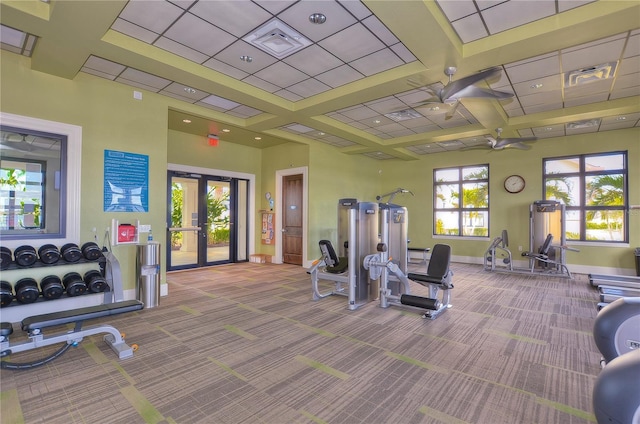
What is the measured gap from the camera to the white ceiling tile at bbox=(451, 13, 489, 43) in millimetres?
3158

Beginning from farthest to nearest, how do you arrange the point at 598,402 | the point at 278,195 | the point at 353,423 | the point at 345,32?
1. the point at 278,195
2. the point at 345,32
3. the point at 353,423
4. the point at 598,402

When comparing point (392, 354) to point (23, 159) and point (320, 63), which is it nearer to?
point (320, 63)

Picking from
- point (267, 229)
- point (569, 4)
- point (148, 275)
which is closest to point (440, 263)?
point (569, 4)

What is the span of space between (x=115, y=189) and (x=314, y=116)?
349cm

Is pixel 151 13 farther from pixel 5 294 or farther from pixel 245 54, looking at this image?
pixel 5 294

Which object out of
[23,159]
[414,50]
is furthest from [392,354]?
[23,159]

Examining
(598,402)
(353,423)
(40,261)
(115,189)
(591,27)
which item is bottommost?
(353,423)

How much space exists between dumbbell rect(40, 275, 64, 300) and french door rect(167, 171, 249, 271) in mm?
3327

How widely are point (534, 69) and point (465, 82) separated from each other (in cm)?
145

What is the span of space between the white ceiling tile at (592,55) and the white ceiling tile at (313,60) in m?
2.78

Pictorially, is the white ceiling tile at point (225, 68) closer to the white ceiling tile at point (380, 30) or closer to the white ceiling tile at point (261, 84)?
the white ceiling tile at point (261, 84)

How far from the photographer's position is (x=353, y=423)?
2.02 meters

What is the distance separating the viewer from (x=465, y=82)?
3498 mm

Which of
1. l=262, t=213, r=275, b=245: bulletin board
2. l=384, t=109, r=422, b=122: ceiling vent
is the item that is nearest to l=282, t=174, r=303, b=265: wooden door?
l=262, t=213, r=275, b=245: bulletin board
